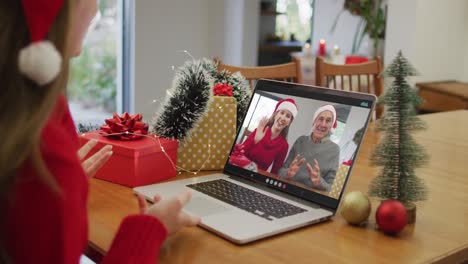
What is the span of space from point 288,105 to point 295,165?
0.15 meters

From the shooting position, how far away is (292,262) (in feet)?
2.87

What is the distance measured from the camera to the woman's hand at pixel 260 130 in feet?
4.16

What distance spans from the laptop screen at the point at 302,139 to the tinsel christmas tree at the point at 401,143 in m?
0.06

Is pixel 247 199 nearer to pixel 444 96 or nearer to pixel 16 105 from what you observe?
pixel 16 105

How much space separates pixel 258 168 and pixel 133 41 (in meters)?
3.22

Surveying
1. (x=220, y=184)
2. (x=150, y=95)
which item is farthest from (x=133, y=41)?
(x=220, y=184)

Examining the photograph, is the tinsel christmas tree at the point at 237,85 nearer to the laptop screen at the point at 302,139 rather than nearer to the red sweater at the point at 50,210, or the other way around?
the laptop screen at the point at 302,139

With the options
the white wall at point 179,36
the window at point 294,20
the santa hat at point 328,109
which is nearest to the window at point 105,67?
the white wall at point 179,36

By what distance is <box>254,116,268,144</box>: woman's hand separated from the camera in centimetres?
127

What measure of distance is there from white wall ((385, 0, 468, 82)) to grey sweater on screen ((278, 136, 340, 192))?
2458 millimetres

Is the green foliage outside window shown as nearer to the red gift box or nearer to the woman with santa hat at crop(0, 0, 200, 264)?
the red gift box

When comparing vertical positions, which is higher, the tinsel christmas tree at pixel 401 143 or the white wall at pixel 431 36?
the white wall at pixel 431 36

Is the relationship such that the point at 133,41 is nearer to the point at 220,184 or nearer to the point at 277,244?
the point at 220,184

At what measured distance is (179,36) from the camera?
4.50 m
